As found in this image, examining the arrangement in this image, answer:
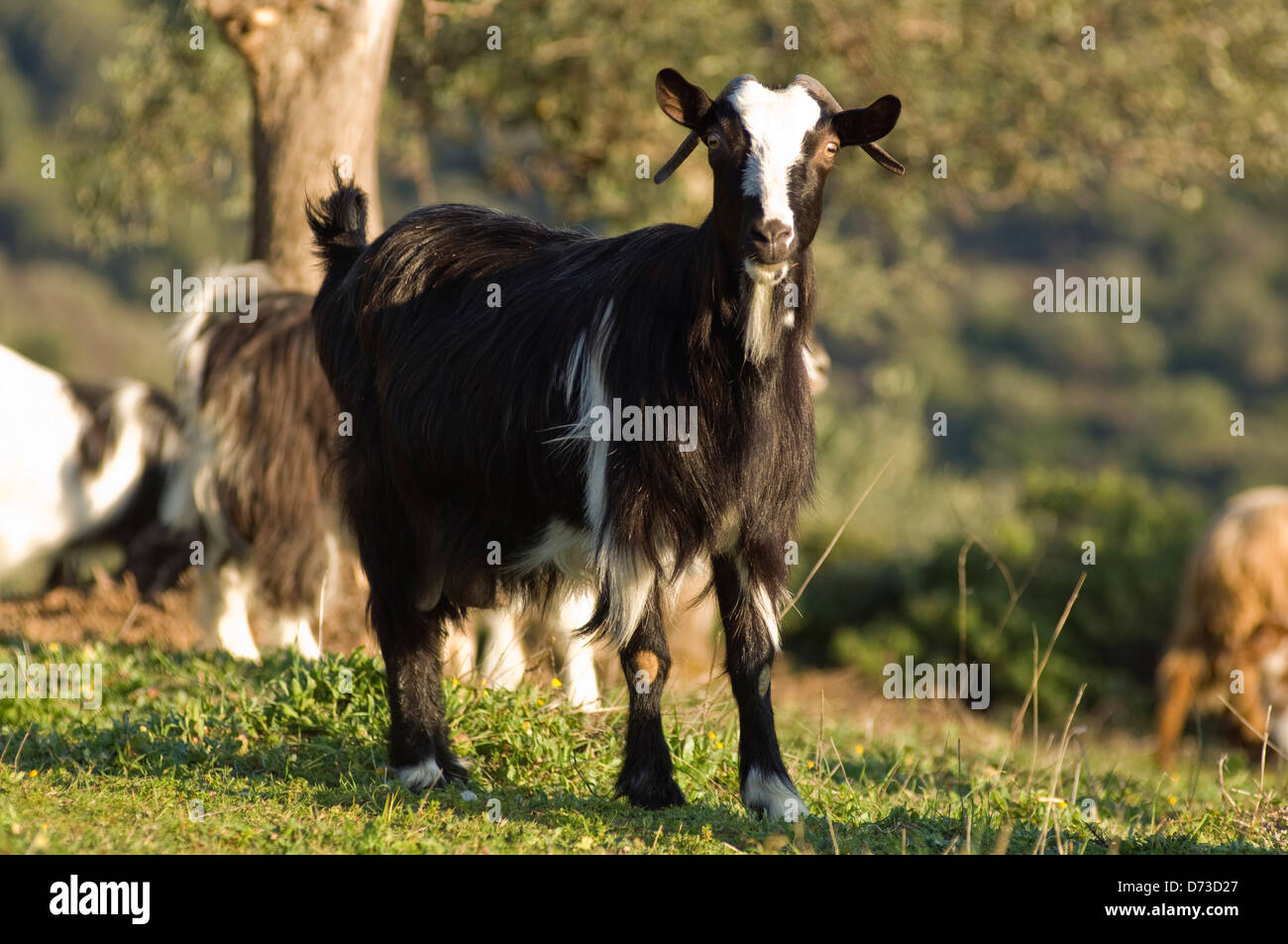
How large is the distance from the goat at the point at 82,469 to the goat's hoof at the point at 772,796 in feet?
19.2

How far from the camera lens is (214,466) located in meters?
8.29

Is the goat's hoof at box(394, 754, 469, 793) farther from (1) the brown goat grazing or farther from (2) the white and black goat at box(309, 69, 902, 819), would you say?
(1) the brown goat grazing

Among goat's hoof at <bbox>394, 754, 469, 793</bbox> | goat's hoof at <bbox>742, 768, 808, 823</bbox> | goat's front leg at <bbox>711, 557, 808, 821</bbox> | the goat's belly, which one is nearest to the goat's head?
goat's front leg at <bbox>711, 557, 808, 821</bbox>

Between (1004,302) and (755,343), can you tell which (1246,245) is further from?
(755,343)

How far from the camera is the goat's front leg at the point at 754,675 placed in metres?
5.07

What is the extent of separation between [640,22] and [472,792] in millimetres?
8324

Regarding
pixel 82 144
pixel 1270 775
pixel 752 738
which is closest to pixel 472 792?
pixel 752 738

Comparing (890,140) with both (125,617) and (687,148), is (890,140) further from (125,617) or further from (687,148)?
(687,148)

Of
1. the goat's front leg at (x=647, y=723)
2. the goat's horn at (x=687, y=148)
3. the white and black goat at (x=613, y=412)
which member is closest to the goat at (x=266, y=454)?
the white and black goat at (x=613, y=412)

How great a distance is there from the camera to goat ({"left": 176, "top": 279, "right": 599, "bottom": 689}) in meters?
8.04

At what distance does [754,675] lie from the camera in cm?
509

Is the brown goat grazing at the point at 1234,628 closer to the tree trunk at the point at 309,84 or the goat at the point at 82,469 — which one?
the tree trunk at the point at 309,84

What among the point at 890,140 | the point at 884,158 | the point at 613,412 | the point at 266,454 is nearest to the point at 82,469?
the point at 266,454

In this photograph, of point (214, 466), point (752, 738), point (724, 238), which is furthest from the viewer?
point (214, 466)
